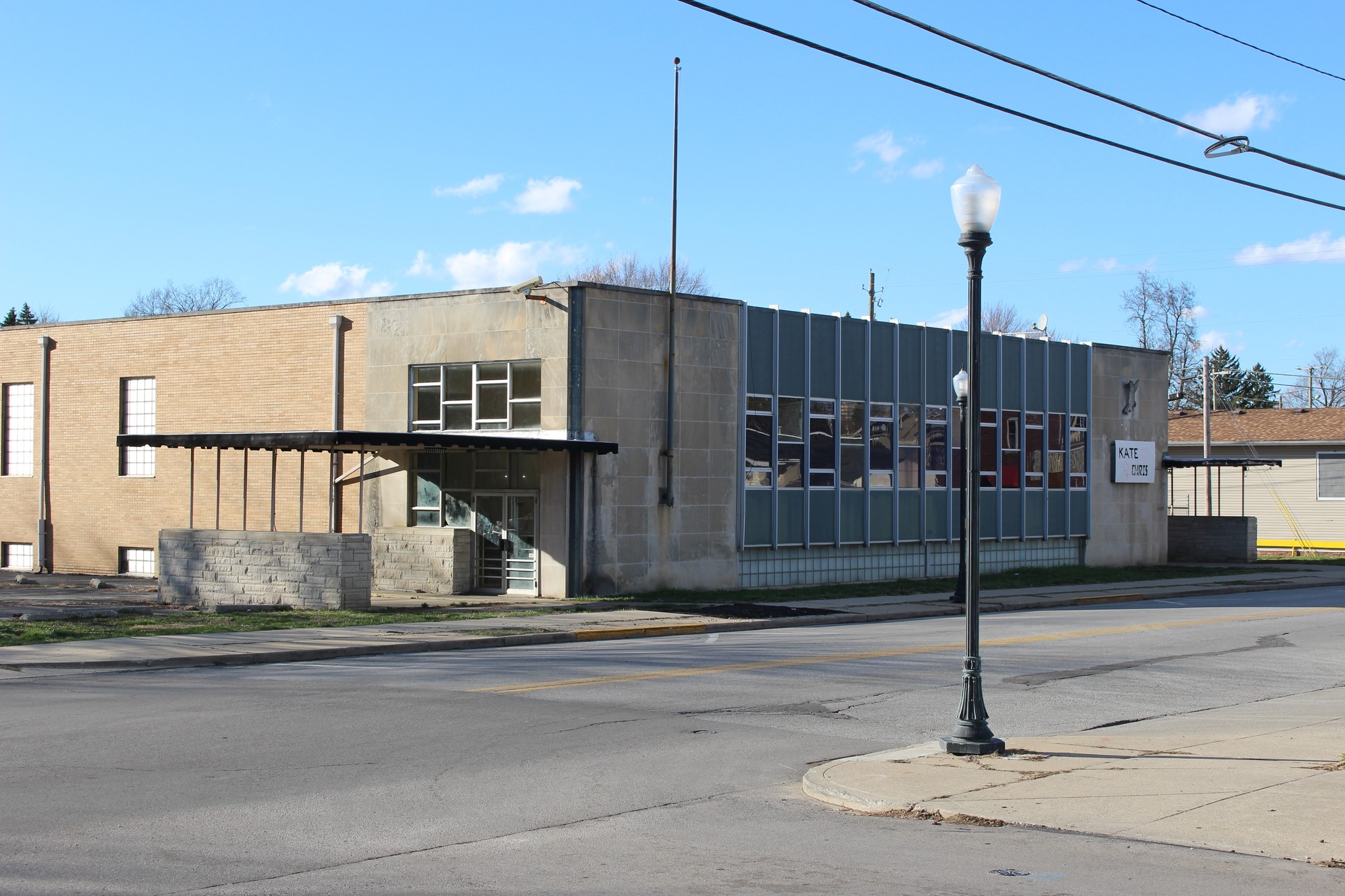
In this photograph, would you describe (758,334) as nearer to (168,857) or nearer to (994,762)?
(994,762)

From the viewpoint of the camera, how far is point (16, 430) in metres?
34.5

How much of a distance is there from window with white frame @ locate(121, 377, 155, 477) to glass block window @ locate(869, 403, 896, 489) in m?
17.1

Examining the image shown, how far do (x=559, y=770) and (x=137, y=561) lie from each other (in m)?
25.7

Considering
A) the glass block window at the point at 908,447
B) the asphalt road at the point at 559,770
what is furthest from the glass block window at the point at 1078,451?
the asphalt road at the point at 559,770

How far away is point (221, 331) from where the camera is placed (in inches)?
1208

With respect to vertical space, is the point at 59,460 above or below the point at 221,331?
below

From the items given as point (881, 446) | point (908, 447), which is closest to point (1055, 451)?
point (908, 447)

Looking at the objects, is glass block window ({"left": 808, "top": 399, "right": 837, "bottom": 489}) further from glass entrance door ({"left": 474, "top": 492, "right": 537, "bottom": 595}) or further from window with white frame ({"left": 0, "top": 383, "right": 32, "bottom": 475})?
window with white frame ({"left": 0, "top": 383, "right": 32, "bottom": 475})

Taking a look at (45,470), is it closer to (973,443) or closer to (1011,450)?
(1011,450)

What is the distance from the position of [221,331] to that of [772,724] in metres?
22.7

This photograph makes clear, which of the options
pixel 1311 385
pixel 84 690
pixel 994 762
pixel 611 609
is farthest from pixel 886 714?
pixel 1311 385

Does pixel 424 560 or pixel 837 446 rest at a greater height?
pixel 837 446

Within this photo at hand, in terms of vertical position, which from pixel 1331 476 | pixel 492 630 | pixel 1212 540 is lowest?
pixel 492 630

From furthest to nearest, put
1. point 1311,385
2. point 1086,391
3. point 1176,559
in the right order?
point 1311,385 < point 1176,559 < point 1086,391
